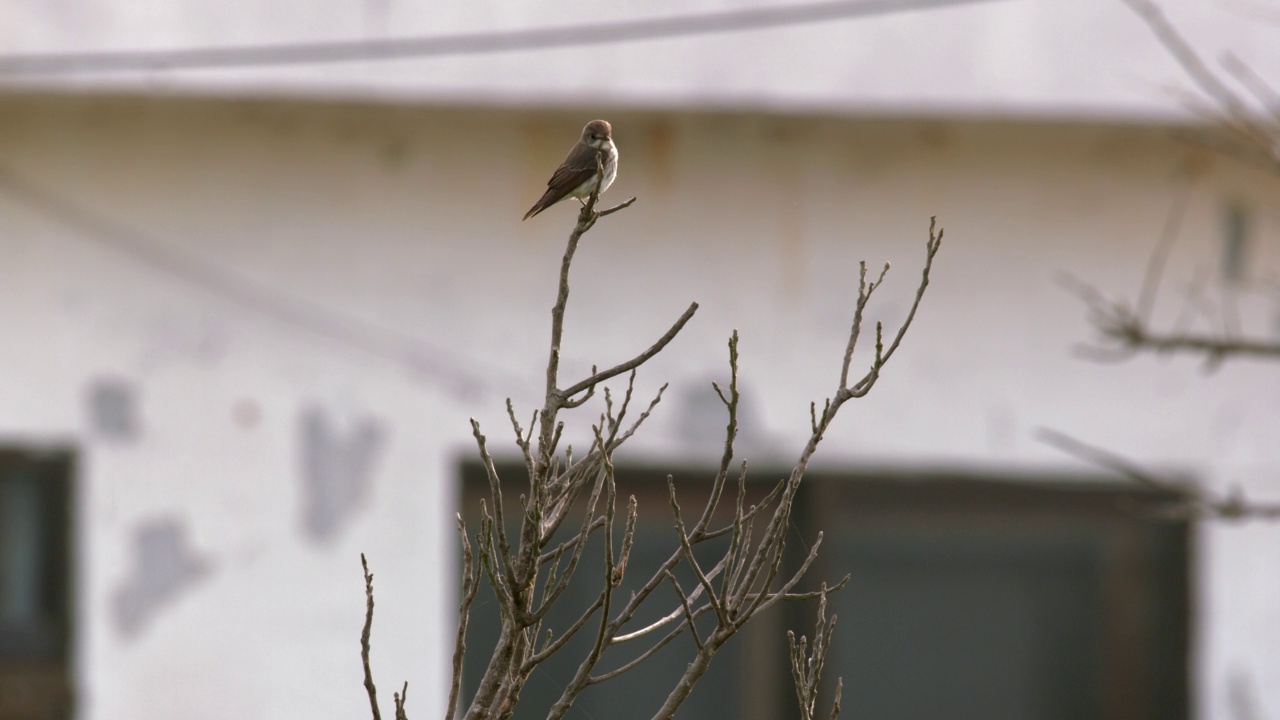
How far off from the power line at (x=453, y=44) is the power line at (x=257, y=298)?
499mm

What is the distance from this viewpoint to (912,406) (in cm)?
620

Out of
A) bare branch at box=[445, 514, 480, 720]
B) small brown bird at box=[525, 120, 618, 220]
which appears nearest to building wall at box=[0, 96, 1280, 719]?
small brown bird at box=[525, 120, 618, 220]

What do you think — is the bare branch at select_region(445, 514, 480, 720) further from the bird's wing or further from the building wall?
the building wall

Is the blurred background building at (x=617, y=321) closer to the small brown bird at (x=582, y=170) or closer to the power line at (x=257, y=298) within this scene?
the power line at (x=257, y=298)

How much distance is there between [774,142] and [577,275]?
2.68 feet

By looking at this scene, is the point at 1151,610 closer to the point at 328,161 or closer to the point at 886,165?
the point at 886,165

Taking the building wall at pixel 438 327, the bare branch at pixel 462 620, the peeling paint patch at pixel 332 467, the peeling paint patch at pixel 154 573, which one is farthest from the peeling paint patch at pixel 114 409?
the bare branch at pixel 462 620

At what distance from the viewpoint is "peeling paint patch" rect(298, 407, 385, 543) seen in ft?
19.3

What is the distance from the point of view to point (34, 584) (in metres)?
5.83

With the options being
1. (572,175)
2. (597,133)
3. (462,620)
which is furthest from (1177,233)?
(462,620)

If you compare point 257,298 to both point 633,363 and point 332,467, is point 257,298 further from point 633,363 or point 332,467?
point 633,363

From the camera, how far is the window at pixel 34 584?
5.70 metres

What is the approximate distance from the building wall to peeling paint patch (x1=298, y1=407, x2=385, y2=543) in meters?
0.01

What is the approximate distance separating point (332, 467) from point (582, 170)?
111 inches
